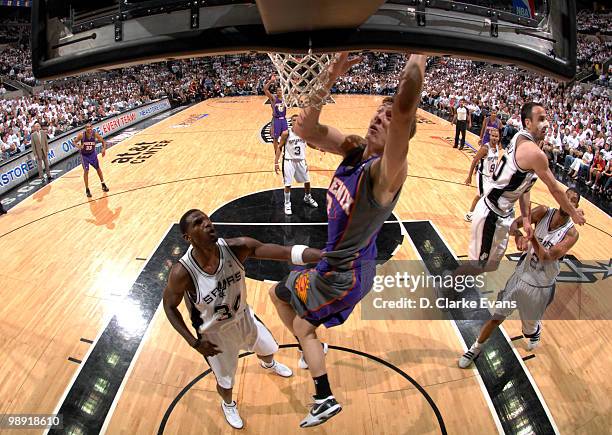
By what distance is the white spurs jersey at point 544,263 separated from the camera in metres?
4.18

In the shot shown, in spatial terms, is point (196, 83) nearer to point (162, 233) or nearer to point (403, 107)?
point (162, 233)

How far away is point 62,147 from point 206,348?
12.1 meters

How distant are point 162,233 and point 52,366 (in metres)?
3.29

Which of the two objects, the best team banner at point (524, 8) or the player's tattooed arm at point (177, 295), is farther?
the player's tattooed arm at point (177, 295)

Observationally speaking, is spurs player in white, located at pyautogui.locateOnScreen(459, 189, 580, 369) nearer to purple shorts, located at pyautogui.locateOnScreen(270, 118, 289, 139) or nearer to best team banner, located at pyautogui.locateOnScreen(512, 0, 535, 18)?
best team banner, located at pyautogui.locateOnScreen(512, 0, 535, 18)

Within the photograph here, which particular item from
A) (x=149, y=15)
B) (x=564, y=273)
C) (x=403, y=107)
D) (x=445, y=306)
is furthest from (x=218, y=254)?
(x=564, y=273)

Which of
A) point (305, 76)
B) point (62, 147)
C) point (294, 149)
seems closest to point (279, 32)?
point (305, 76)

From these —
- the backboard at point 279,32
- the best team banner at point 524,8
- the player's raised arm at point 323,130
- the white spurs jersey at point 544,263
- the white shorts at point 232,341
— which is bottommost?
the white shorts at point 232,341

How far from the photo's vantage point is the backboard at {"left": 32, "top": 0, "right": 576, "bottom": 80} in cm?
232

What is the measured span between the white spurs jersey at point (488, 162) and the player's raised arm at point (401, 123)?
5.90 m

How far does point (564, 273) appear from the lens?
252 inches

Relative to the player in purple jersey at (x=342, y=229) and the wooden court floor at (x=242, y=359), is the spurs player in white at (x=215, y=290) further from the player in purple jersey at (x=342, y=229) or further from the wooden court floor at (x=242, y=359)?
the wooden court floor at (x=242, y=359)

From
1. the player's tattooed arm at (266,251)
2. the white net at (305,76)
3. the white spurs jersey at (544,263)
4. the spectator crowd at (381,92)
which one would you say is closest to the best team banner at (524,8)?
the white net at (305,76)

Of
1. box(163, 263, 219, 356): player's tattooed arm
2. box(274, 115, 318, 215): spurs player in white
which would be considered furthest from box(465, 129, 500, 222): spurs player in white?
box(163, 263, 219, 356): player's tattooed arm
